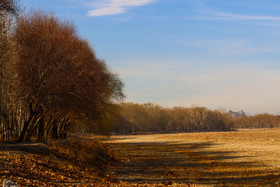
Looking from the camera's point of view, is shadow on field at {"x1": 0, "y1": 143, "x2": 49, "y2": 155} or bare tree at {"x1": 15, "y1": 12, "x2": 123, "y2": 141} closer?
shadow on field at {"x1": 0, "y1": 143, "x2": 49, "y2": 155}

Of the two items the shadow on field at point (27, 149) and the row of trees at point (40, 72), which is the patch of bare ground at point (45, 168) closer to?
the shadow on field at point (27, 149)

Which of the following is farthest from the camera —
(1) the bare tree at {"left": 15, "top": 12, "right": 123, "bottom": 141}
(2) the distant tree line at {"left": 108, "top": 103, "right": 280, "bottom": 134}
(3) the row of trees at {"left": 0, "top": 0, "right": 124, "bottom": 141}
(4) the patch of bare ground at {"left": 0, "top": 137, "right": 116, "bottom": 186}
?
(2) the distant tree line at {"left": 108, "top": 103, "right": 280, "bottom": 134}

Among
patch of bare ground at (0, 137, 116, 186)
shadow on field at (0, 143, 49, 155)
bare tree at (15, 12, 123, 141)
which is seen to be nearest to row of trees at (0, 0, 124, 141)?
bare tree at (15, 12, 123, 141)

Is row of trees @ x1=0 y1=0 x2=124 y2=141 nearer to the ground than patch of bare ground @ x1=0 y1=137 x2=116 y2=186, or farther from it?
farther from it

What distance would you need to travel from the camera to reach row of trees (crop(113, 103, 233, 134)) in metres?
128

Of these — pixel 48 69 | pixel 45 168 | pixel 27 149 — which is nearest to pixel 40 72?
pixel 48 69

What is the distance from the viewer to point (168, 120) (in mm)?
154750

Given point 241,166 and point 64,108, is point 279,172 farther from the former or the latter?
point 64,108

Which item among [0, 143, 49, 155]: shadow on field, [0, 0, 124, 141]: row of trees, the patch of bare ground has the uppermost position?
[0, 0, 124, 141]: row of trees

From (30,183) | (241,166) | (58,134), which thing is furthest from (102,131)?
(30,183)

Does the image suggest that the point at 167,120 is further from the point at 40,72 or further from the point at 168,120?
the point at 40,72

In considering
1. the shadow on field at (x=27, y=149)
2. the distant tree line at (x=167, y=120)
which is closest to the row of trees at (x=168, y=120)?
the distant tree line at (x=167, y=120)

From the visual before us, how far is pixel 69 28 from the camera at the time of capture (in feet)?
98.5

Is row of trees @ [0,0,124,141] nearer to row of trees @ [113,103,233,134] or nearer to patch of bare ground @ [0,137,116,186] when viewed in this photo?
patch of bare ground @ [0,137,116,186]
